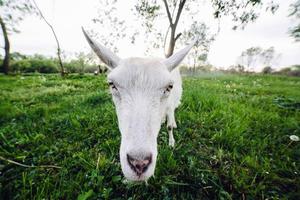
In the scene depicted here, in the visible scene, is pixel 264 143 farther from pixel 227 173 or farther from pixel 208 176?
pixel 208 176

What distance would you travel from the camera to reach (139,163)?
4.64 ft

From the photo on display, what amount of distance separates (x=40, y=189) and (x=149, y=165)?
154 cm

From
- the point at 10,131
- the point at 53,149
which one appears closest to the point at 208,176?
the point at 53,149

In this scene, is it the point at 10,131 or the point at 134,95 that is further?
the point at 10,131

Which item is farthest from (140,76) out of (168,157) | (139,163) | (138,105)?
(168,157)

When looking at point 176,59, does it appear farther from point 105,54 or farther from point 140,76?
point 105,54

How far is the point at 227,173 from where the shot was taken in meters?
2.38

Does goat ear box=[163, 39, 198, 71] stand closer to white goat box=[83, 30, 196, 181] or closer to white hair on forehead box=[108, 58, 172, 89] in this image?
white goat box=[83, 30, 196, 181]

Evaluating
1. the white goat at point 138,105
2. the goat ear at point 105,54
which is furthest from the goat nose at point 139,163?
the goat ear at point 105,54

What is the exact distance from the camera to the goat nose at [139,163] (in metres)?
1.41

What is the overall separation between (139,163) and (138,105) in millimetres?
566

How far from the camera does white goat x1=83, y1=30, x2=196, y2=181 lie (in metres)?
1.44

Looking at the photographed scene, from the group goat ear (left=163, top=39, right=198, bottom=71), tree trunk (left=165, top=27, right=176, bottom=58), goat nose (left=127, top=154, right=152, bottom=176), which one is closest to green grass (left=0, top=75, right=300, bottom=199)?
goat nose (left=127, top=154, right=152, bottom=176)

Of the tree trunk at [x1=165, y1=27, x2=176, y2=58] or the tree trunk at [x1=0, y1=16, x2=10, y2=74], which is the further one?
the tree trunk at [x1=0, y1=16, x2=10, y2=74]
